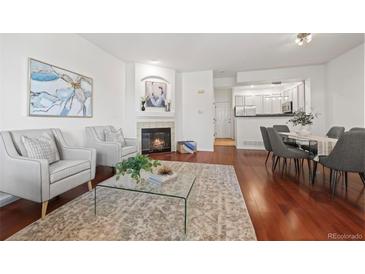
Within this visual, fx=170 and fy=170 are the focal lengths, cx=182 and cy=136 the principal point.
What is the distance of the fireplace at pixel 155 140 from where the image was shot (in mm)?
4977

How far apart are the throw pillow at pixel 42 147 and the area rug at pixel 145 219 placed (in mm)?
636

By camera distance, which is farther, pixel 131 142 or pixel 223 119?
pixel 223 119

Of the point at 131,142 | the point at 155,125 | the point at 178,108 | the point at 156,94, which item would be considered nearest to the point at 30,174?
the point at 131,142

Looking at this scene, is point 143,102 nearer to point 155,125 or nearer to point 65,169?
point 155,125

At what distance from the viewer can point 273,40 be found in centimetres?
330

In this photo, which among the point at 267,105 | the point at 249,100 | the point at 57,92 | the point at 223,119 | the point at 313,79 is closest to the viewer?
the point at 57,92

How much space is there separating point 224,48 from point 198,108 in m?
2.24

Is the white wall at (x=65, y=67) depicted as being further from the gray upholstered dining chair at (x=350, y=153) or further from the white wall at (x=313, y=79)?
the white wall at (x=313, y=79)

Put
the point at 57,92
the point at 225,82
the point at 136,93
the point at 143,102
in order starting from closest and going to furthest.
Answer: the point at 57,92 → the point at 136,93 → the point at 143,102 → the point at 225,82

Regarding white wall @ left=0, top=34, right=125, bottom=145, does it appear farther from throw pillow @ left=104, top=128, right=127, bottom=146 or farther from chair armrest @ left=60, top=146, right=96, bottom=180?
chair armrest @ left=60, top=146, right=96, bottom=180

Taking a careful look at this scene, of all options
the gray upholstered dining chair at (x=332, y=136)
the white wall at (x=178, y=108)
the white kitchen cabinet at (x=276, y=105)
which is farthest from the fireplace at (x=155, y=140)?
the white kitchen cabinet at (x=276, y=105)

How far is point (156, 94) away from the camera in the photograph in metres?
4.97
